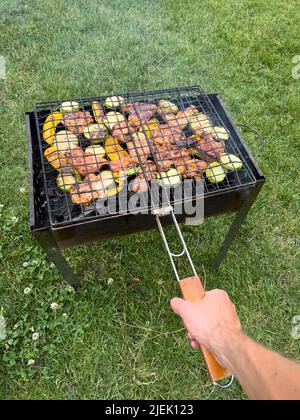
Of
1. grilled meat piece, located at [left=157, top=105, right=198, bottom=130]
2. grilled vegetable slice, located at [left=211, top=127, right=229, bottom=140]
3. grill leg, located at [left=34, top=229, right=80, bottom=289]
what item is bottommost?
grill leg, located at [left=34, top=229, right=80, bottom=289]

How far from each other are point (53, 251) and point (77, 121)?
863 mm

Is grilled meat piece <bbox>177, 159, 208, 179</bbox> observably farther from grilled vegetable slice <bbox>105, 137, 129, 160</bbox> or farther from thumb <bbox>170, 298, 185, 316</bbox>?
thumb <bbox>170, 298, 185, 316</bbox>

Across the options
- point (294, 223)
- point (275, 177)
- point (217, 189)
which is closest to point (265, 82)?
point (275, 177)

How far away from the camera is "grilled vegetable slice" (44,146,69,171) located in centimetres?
206

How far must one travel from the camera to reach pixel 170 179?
2031mm

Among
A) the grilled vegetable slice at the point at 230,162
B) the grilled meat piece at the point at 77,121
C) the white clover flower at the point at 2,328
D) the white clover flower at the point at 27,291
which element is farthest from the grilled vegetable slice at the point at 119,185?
the white clover flower at the point at 2,328

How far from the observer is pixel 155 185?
202 centimetres

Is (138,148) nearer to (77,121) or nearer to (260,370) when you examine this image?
(77,121)

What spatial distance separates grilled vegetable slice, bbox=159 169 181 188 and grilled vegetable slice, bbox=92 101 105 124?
62 cm

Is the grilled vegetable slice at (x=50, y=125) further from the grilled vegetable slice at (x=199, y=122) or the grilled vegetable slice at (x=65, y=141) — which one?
the grilled vegetable slice at (x=199, y=122)

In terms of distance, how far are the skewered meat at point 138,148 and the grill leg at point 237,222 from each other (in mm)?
686

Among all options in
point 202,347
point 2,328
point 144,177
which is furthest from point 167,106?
point 2,328

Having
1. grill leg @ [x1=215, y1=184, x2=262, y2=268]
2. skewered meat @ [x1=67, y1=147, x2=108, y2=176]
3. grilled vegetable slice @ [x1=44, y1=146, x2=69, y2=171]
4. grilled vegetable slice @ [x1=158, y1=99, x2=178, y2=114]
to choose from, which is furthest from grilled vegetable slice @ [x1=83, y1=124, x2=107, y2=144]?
grill leg @ [x1=215, y1=184, x2=262, y2=268]

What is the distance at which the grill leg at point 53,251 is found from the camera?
1.83m
